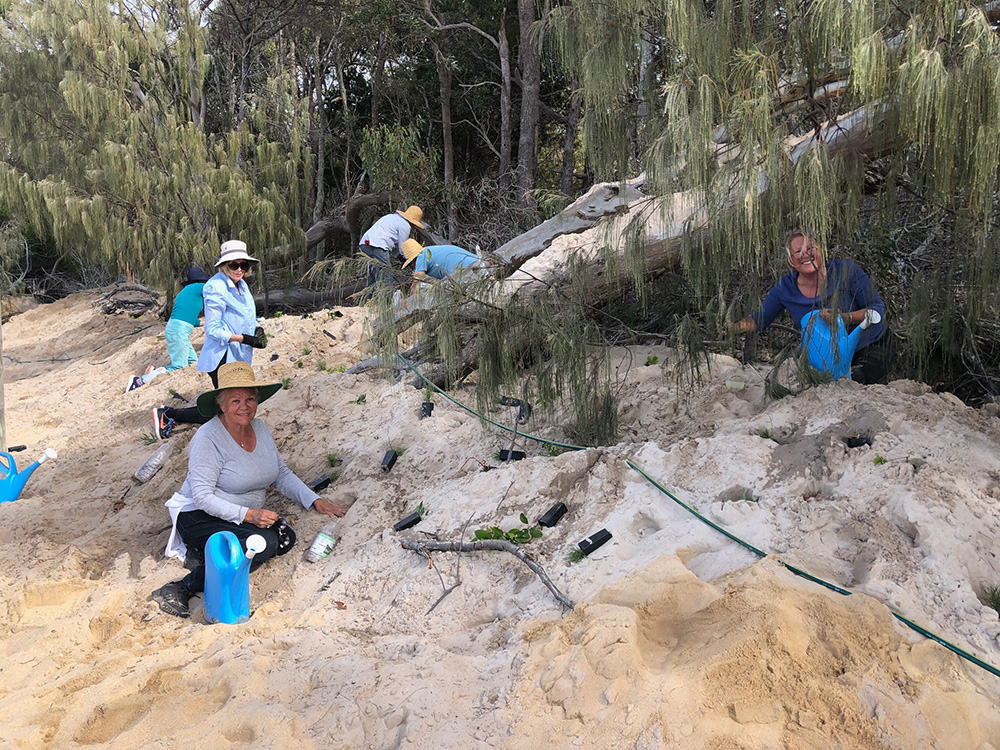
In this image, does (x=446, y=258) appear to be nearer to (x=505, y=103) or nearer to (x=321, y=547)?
(x=321, y=547)

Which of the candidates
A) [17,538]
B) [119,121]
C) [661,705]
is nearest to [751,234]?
[661,705]

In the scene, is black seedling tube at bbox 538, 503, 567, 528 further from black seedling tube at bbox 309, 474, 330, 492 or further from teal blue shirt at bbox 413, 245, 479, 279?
teal blue shirt at bbox 413, 245, 479, 279

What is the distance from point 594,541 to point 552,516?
0.37 meters

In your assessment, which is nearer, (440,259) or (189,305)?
(440,259)

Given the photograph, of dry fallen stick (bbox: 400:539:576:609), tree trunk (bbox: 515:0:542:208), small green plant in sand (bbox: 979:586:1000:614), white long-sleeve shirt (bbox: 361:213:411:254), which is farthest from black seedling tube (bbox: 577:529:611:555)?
tree trunk (bbox: 515:0:542:208)

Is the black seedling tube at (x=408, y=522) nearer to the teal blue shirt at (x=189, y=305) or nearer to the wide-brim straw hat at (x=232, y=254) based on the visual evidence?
the wide-brim straw hat at (x=232, y=254)

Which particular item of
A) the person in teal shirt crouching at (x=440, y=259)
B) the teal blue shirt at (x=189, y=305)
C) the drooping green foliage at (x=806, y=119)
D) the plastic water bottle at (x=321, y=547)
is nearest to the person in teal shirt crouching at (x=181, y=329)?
the teal blue shirt at (x=189, y=305)

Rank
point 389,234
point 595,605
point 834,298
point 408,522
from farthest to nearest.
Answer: point 389,234
point 408,522
point 834,298
point 595,605

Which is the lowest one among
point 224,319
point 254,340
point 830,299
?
point 254,340

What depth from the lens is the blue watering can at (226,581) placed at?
12.3ft

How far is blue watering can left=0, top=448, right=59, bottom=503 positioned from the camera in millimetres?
5676

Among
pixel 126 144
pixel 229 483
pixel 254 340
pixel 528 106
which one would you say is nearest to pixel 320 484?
pixel 229 483

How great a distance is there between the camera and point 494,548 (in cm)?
373

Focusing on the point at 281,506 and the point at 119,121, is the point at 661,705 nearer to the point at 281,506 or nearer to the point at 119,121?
the point at 281,506
